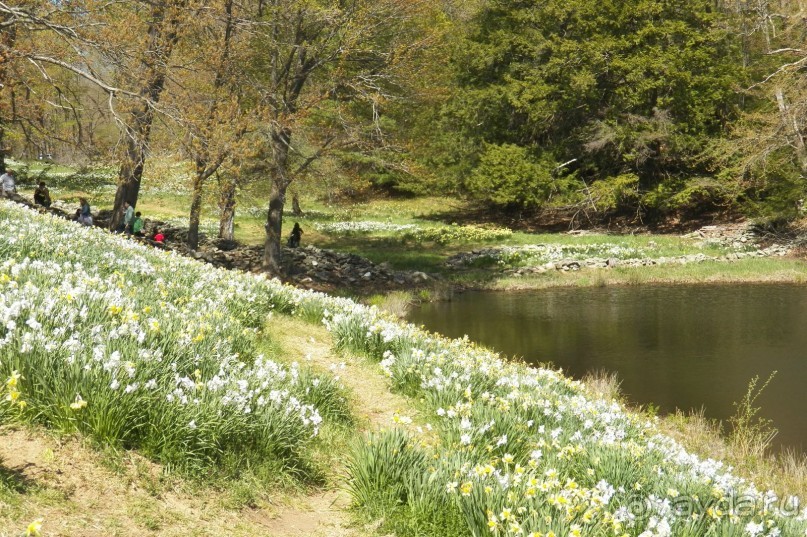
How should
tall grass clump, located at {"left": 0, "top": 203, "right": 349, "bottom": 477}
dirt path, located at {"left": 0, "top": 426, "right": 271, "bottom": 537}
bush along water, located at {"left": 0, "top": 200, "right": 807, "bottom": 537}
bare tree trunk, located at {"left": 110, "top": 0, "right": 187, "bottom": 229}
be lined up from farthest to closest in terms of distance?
bare tree trunk, located at {"left": 110, "top": 0, "right": 187, "bottom": 229} < tall grass clump, located at {"left": 0, "top": 203, "right": 349, "bottom": 477} < bush along water, located at {"left": 0, "top": 200, "right": 807, "bottom": 537} < dirt path, located at {"left": 0, "top": 426, "right": 271, "bottom": 537}

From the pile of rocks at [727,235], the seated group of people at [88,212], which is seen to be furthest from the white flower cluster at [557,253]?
the seated group of people at [88,212]

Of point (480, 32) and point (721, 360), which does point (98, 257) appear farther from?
point (480, 32)

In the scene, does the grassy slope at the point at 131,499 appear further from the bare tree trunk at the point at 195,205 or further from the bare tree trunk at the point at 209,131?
the bare tree trunk at the point at 195,205

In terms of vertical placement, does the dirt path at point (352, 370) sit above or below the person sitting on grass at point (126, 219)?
below

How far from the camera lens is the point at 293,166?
2417 centimetres

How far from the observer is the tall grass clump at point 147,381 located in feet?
14.7

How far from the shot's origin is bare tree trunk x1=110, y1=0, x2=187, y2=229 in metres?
15.7

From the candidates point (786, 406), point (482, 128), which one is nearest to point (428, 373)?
point (786, 406)

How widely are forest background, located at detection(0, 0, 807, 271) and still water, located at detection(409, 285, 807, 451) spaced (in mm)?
6039

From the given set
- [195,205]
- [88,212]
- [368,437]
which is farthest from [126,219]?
[368,437]

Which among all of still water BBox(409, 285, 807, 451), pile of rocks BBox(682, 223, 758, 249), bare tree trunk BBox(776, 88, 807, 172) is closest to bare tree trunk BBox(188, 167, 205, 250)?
still water BBox(409, 285, 807, 451)

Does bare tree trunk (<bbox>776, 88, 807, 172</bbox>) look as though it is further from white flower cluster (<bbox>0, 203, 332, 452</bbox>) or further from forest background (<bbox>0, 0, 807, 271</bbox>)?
white flower cluster (<bbox>0, 203, 332, 452</bbox>)

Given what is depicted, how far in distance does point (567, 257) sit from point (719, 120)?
17.0 meters

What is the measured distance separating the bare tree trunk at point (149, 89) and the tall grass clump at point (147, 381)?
8677mm
